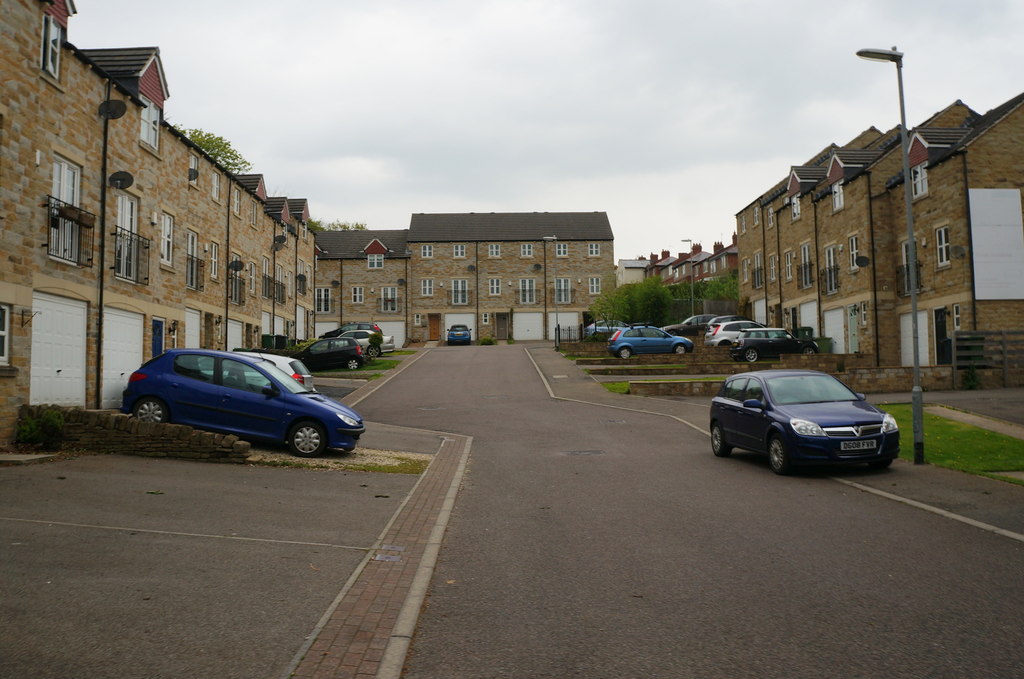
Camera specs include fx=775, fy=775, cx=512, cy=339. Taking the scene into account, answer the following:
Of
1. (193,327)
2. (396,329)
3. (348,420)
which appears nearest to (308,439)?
(348,420)

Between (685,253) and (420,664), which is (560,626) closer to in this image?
(420,664)

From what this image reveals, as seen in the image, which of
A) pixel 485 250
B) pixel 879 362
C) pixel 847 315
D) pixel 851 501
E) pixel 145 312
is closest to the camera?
pixel 851 501

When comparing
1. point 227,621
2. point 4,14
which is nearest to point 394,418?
point 4,14

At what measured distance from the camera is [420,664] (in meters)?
4.49

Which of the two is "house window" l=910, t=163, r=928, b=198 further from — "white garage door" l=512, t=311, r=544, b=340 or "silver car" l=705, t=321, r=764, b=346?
"white garage door" l=512, t=311, r=544, b=340

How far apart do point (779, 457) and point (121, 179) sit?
1563 centimetres

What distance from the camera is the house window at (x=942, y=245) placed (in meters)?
29.8

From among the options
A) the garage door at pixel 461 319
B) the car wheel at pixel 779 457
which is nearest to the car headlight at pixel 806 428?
the car wheel at pixel 779 457

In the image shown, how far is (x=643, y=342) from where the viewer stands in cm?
3825

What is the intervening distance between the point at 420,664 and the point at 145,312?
18836mm

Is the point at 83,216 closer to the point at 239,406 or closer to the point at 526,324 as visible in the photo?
the point at 239,406

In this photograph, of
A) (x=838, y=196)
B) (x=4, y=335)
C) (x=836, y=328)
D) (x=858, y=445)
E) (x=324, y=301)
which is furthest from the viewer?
(x=324, y=301)

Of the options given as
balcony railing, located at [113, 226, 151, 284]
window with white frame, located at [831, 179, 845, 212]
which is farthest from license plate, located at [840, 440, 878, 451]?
window with white frame, located at [831, 179, 845, 212]

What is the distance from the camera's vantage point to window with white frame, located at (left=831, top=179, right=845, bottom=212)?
37638 mm
